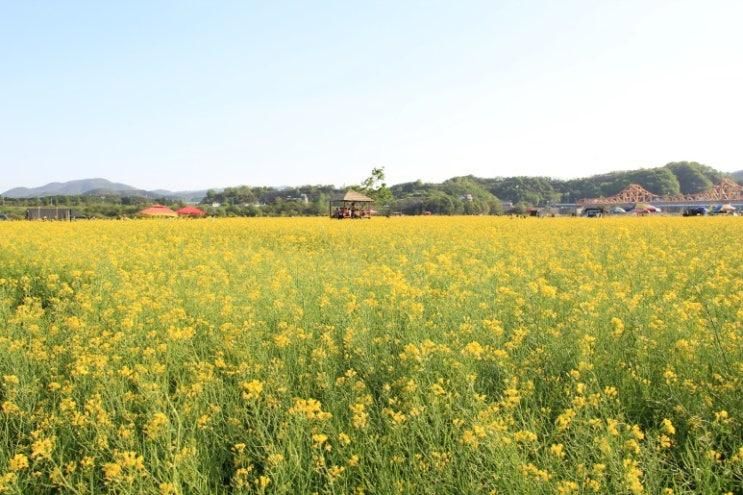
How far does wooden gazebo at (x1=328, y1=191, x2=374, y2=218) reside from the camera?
3388 centimetres

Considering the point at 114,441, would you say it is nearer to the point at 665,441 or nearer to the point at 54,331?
the point at 54,331

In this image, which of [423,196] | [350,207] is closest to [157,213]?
[350,207]

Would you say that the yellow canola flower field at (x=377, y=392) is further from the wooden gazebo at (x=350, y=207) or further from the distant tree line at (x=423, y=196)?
the distant tree line at (x=423, y=196)

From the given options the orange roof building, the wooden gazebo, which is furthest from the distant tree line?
the wooden gazebo

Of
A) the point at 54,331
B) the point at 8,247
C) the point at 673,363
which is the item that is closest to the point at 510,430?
the point at 673,363

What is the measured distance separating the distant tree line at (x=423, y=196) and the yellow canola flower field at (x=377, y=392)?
2426 inches

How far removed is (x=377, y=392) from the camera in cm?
366

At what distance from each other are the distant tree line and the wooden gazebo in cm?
3129

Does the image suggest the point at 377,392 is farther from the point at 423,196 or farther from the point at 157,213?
the point at 423,196

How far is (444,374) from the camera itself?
368cm

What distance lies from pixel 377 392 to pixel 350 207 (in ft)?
104

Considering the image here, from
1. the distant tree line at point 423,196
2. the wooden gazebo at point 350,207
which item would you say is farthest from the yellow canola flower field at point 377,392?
the distant tree line at point 423,196

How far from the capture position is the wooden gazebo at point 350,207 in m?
33.9

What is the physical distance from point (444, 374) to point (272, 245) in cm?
1183
